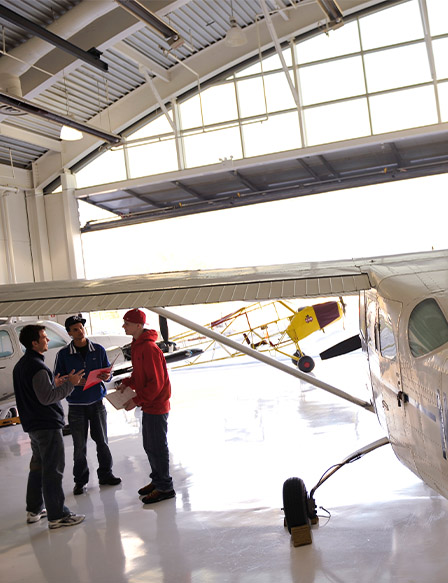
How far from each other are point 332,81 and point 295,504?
13061 mm

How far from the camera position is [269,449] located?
7023 mm

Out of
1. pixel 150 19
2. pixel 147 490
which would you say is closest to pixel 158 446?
pixel 147 490

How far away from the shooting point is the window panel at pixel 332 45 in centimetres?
1560

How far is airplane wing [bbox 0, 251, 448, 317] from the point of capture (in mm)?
4426

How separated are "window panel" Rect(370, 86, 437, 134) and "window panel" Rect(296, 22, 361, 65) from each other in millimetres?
1537

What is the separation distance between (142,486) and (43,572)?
1.97 m

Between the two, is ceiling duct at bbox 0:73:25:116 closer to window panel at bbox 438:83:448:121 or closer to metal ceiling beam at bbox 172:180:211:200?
metal ceiling beam at bbox 172:180:211:200

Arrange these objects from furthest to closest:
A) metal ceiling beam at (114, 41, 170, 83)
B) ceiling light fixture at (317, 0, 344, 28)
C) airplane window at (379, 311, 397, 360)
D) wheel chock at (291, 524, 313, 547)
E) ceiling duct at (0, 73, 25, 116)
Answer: metal ceiling beam at (114, 41, 170, 83) → ceiling duct at (0, 73, 25, 116) → ceiling light fixture at (317, 0, 344, 28) → wheel chock at (291, 524, 313, 547) → airplane window at (379, 311, 397, 360)

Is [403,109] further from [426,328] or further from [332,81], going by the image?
[426,328]

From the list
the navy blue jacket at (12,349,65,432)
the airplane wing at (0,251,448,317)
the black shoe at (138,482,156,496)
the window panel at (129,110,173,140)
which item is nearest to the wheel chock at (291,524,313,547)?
the airplane wing at (0,251,448,317)

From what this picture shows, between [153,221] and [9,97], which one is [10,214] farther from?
[9,97]

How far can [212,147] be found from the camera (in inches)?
656

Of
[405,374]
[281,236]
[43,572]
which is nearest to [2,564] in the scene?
[43,572]

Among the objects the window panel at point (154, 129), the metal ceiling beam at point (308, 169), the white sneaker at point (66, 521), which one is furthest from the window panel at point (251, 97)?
the white sneaker at point (66, 521)
